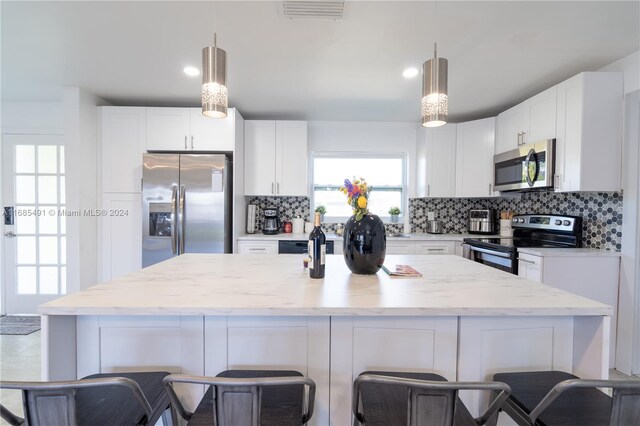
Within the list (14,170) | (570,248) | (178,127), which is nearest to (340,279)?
(570,248)

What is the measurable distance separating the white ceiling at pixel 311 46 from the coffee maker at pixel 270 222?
4.51ft

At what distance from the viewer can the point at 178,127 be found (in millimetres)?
3186

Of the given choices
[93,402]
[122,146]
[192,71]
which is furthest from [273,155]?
[93,402]

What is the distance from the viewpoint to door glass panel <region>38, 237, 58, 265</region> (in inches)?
138

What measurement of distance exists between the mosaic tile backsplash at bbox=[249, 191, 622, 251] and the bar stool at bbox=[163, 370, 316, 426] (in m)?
2.90

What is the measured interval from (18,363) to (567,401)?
12.1ft

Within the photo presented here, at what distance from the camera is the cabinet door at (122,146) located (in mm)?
3135

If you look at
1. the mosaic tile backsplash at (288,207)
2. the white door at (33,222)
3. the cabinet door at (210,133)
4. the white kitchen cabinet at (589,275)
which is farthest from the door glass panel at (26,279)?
the white kitchen cabinet at (589,275)

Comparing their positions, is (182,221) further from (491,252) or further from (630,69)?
(630,69)

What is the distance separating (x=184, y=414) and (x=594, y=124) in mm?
3238

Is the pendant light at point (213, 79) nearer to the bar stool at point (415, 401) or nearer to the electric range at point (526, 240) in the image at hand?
the bar stool at point (415, 401)

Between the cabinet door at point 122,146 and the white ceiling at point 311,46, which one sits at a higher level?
the white ceiling at point 311,46

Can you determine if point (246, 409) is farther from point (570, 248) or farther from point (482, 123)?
point (482, 123)

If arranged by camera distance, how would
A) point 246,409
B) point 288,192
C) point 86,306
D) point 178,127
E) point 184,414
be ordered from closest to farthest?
point 246,409
point 184,414
point 86,306
point 178,127
point 288,192
